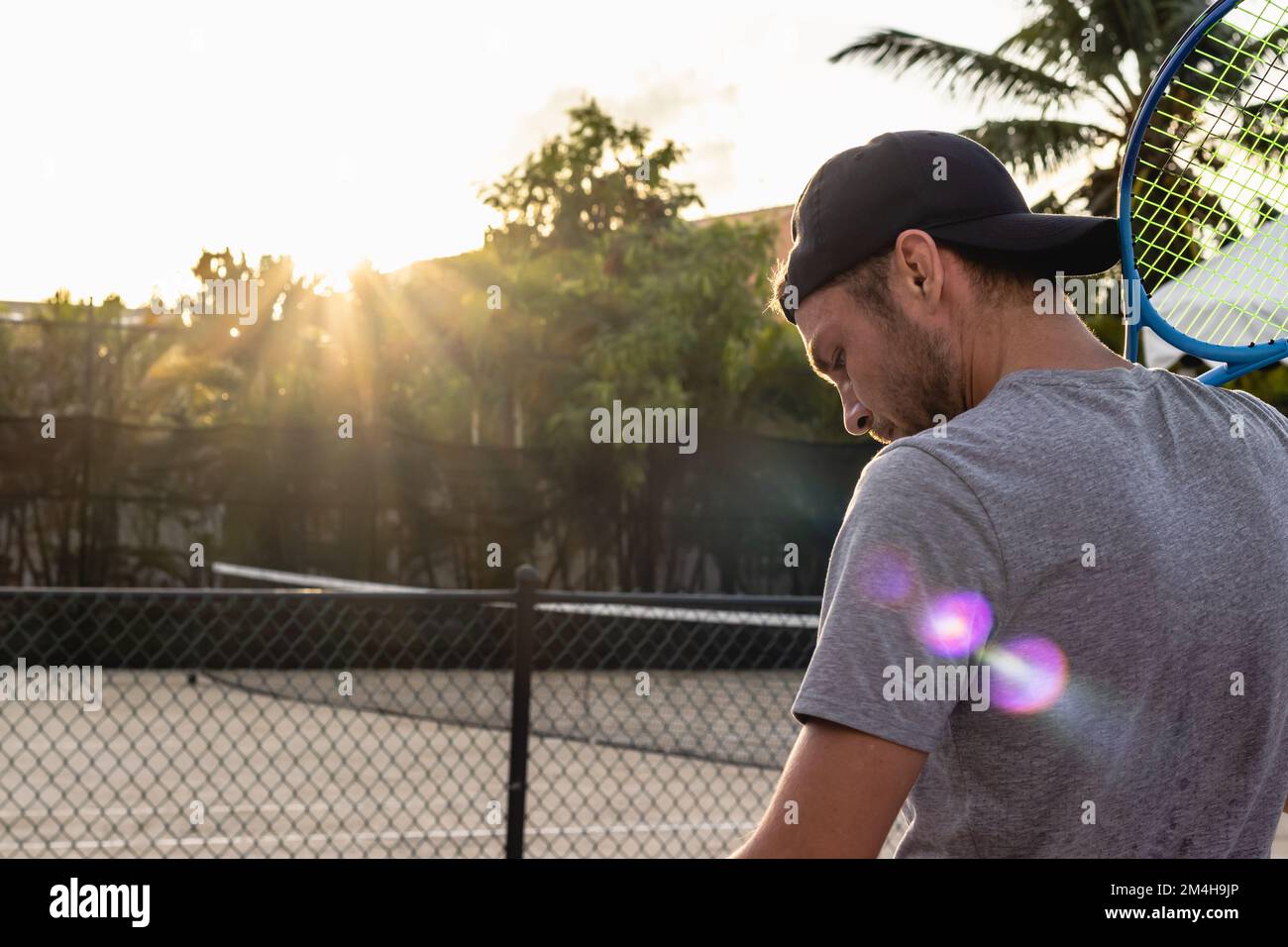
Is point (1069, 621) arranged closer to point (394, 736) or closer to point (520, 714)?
point (520, 714)

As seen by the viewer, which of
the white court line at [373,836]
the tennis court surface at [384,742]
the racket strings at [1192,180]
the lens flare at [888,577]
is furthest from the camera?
the tennis court surface at [384,742]

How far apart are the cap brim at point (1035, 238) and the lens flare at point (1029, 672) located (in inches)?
15.5

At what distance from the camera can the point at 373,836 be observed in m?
6.10

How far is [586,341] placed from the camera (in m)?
16.2

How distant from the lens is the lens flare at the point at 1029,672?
3.51ft

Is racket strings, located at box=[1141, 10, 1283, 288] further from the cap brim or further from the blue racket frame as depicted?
the cap brim

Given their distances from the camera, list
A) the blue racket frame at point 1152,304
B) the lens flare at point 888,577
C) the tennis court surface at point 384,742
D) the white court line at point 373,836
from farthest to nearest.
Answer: the tennis court surface at point 384,742
the white court line at point 373,836
the blue racket frame at point 1152,304
the lens flare at point 888,577

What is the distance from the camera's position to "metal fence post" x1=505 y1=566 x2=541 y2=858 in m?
4.44

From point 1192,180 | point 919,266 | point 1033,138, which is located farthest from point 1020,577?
point 1033,138

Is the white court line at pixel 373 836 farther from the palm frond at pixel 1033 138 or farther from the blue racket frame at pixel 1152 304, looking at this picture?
the palm frond at pixel 1033 138

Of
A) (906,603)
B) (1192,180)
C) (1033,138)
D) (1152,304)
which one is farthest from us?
(1033,138)

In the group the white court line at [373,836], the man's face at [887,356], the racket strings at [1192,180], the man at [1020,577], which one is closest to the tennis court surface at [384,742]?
the white court line at [373,836]

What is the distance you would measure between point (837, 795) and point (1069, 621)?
0.24 m
